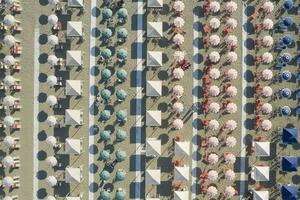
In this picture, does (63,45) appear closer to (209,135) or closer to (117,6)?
(117,6)

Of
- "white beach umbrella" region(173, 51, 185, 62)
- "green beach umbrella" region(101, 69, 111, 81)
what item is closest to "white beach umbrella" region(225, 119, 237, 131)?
"white beach umbrella" region(173, 51, 185, 62)

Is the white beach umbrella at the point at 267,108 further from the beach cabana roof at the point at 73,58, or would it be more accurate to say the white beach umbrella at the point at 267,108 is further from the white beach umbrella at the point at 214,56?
the beach cabana roof at the point at 73,58

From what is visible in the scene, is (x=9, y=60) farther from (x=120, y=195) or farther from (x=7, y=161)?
(x=120, y=195)

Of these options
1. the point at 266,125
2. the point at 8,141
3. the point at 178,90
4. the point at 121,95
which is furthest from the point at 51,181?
the point at 266,125

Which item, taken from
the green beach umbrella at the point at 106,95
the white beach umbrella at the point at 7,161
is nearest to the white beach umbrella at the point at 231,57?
the green beach umbrella at the point at 106,95

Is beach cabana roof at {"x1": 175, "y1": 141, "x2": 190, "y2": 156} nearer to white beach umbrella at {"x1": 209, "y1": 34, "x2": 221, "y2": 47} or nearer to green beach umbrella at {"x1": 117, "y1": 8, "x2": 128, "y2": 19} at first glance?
white beach umbrella at {"x1": 209, "y1": 34, "x2": 221, "y2": 47}

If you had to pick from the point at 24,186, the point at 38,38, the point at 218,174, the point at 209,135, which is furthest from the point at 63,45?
the point at 218,174
